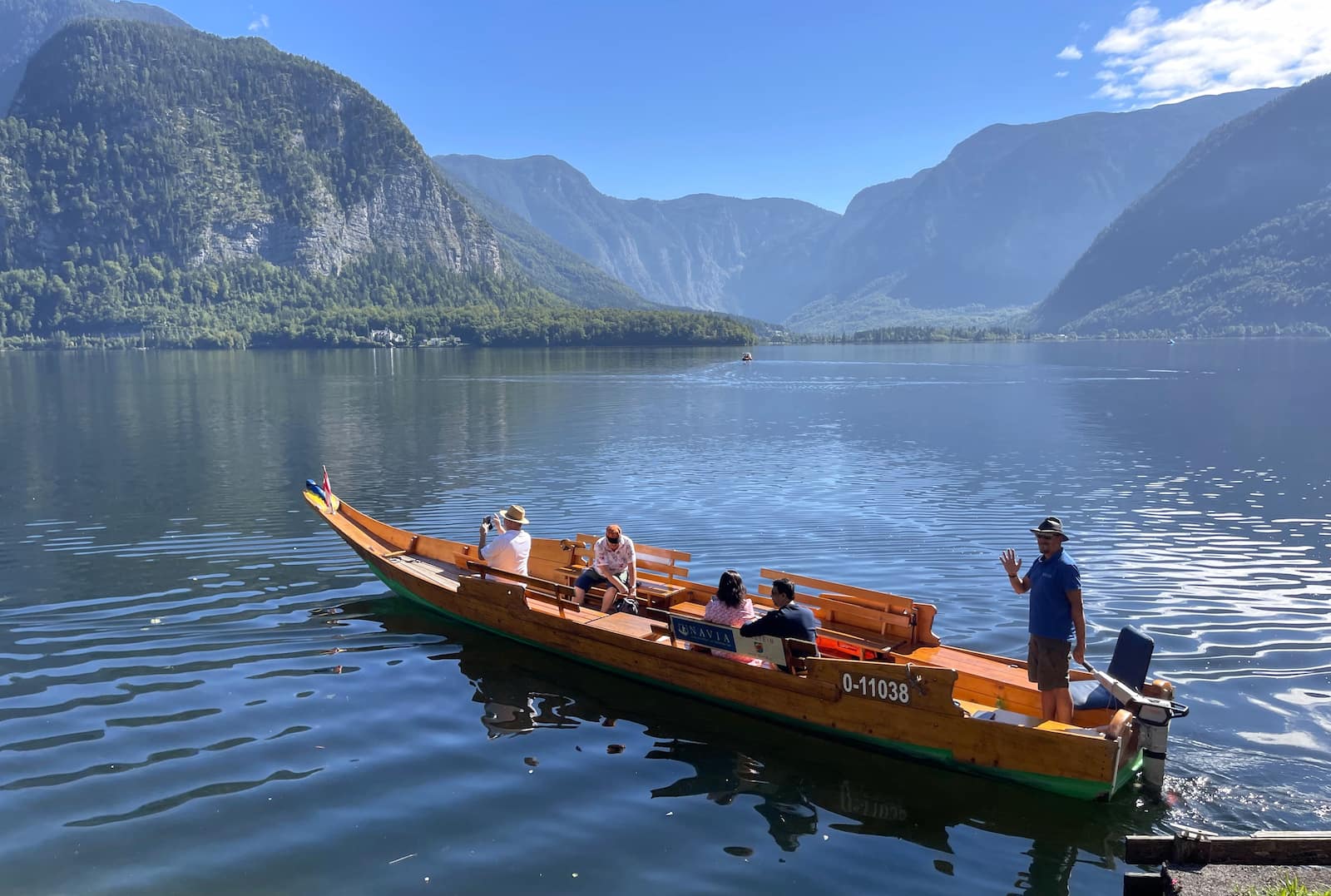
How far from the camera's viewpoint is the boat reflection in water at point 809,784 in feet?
35.9

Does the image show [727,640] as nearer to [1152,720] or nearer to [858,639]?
[858,639]

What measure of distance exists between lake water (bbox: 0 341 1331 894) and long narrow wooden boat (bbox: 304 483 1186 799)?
1.67 feet

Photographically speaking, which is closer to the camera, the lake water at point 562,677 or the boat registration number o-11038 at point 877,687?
the lake water at point 562,677

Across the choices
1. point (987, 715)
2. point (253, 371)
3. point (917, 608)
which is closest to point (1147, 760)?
point (987, 715)

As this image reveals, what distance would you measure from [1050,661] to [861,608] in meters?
3.77

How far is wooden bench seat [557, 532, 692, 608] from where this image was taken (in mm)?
17625

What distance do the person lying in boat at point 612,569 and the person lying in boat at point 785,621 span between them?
4.19 meters

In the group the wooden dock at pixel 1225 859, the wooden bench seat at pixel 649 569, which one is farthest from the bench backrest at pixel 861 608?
the wooden dock at pixel 1225 859

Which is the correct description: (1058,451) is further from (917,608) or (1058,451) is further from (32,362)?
(32,362)

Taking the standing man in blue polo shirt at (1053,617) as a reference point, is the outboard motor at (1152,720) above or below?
below

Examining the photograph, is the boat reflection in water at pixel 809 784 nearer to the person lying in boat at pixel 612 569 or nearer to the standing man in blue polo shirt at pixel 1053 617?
the standing man in blue polo shirt at pixel 1053 617

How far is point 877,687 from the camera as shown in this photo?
1246cm

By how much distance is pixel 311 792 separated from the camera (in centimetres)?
1162

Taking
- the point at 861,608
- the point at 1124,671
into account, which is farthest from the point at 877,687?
the point at 1124,671
